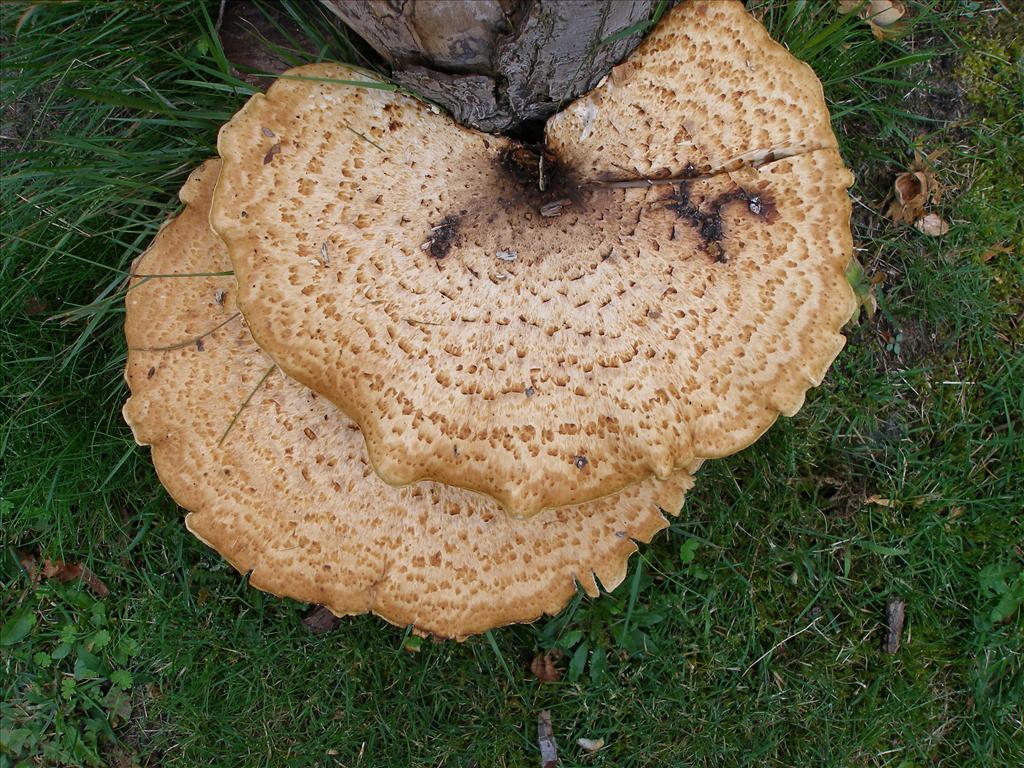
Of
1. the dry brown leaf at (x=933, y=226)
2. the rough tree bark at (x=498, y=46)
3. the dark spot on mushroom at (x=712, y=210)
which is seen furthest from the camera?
the dry brown leaf at (x=933, y=226)

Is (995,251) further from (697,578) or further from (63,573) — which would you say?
(63,573)

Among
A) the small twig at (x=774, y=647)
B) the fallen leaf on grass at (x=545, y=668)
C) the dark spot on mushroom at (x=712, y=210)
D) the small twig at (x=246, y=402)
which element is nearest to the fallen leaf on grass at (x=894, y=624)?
the small twig at (x=774, y=647)

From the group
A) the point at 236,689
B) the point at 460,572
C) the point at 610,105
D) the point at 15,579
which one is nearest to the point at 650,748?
the point at 460,572

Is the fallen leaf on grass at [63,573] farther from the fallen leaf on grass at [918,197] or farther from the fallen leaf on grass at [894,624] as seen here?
the fallen leaf on grass at [918,197]

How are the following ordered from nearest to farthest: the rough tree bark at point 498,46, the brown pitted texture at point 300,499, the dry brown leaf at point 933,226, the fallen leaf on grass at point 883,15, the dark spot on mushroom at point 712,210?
the rough tree bark at point 498,46
the dark spot on mushroom at point 712,210
the brown pitted texture at point 300,499
the fallen leaf on grass at point 883,15
the dry brown leaf at point 933,226

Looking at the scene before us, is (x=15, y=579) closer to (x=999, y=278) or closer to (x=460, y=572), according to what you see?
(x=460, y=572)

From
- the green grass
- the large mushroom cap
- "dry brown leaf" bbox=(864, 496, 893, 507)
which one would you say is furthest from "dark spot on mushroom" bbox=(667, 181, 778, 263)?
"dry brown leaf" bbox=(864, 496, 893, 507)

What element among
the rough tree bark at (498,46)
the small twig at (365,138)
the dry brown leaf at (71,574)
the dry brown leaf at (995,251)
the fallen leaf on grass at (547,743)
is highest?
the rough tree bark at (498,46)
